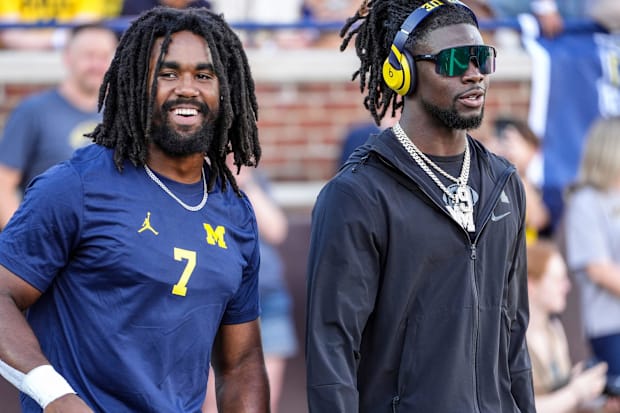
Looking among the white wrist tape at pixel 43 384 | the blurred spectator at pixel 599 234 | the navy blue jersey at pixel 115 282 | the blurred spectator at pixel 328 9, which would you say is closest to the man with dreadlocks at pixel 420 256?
the navy blue jersey at pixel 115 282

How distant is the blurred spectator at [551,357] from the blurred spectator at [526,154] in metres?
0.99

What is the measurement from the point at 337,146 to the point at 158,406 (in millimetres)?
4682

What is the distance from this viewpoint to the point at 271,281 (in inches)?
287

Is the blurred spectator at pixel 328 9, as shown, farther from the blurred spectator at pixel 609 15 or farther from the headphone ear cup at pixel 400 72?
the headphone ear cup at pixel 400 72

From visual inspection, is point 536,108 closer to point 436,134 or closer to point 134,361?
point 436,134

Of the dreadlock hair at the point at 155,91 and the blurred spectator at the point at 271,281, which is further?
the blurred spectator at the point at 271,281

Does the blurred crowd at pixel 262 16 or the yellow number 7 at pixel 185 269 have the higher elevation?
the blurred crowd at pixel 262 16

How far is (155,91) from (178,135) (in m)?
0.17

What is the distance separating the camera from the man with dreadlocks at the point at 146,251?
12.8ft

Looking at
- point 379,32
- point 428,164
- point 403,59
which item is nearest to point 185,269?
point 428,164

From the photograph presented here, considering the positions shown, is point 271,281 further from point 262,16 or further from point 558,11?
point 558,11

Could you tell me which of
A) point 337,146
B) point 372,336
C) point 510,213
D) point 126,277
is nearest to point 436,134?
point 510,213

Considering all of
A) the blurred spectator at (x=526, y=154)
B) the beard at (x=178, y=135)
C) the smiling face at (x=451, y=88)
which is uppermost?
the smiling face at (x=451, y=88)

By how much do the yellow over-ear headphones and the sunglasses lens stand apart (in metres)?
0.10
